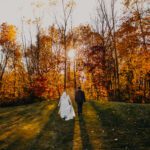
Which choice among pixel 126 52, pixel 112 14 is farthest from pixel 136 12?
pixel 112 14

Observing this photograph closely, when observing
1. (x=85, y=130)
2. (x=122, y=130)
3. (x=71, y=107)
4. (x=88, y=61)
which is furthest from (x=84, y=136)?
(x=88, y=61)

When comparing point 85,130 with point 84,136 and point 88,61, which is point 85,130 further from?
point 88,61

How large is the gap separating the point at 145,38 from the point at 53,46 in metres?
23.9

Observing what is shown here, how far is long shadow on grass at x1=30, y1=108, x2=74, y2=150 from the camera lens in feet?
50.2

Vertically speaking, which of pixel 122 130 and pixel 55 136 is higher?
pixel 122 130

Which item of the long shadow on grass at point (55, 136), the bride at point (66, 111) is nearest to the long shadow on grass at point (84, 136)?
the long shadow on grass at point (55, 136)

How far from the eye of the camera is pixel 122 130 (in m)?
17.0

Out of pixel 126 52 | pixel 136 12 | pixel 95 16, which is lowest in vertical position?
pixel 126 52

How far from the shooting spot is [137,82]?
50.2m

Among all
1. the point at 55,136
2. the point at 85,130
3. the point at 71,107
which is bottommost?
the point at 55,136

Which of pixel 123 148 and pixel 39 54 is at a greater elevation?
pixel 39 54

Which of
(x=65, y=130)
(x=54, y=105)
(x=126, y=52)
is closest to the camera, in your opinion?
(x=65, y=130)

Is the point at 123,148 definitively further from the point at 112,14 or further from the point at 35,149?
the point at 112,14

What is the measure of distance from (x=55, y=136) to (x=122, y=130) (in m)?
3.94
